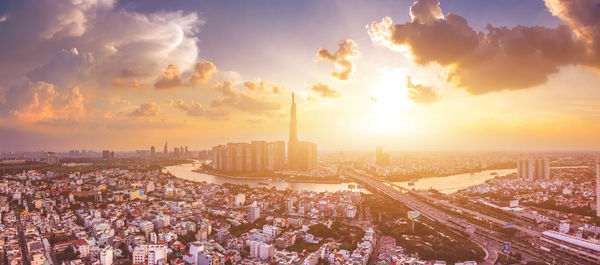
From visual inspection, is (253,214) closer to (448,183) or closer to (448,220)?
(448,220)

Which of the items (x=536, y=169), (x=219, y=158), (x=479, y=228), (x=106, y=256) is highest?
(x=219, y=158)

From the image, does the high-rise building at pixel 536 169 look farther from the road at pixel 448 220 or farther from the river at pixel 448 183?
the road at pixel 448 220

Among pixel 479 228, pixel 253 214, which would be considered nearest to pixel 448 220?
pixel 479 228

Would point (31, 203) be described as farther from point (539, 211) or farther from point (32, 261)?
point (539, 211)

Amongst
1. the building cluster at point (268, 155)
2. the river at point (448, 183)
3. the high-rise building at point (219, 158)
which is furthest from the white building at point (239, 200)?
the high-rise building at point (219, 158)

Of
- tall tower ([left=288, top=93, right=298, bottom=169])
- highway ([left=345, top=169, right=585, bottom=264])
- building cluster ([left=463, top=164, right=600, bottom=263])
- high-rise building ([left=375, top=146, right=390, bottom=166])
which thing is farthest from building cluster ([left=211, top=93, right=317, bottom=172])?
building cluster ([left=463, top=164, right=600, bottom=263])

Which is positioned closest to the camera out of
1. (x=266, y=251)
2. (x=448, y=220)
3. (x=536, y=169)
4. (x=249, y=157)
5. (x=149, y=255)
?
(x=149, y=255)

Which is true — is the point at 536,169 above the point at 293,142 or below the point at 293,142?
below

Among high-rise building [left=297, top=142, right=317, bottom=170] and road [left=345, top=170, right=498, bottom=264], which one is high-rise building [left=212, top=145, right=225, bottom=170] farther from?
road [left=345, top=170, right=498, bottom=264]
